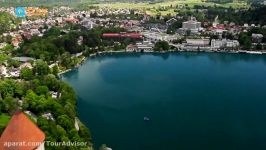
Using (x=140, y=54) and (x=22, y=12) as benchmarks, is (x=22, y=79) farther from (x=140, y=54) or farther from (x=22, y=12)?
(x=22, y=12)

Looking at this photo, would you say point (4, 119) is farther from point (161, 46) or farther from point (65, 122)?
point (161, 46)

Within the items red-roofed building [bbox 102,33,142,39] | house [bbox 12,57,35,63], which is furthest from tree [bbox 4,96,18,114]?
red-roofed building [bbox 102,33,142,39]

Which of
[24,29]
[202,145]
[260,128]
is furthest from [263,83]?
[24,29]

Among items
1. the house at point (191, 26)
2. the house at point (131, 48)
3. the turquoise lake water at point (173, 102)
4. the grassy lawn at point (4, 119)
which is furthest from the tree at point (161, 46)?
the grassy lawn at point (4, 119)

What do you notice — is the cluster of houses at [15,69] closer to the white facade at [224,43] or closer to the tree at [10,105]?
the tree at [10,105]

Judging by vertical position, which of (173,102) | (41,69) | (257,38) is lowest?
(173,102)

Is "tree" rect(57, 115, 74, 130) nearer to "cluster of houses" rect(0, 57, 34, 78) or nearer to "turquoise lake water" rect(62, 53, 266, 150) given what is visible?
"turquoise lake water" rect(62, 53, 266, 150)

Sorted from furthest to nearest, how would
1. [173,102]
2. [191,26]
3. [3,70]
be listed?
[191,26] → [3,70] → [173,102]

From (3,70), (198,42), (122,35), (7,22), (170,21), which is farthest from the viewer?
Result: (170,21)

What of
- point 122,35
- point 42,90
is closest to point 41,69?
point 42,90
